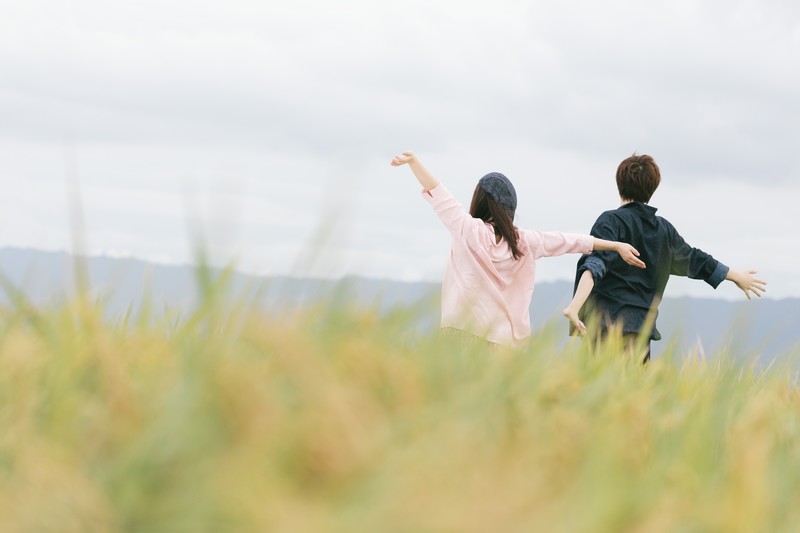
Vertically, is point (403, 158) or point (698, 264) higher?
point (403, 158)

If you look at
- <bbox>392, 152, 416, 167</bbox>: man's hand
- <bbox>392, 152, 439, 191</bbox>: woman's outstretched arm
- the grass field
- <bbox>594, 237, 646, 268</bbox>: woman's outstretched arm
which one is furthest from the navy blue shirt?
the grass field

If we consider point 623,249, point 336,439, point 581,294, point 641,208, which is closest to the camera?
point 336,439

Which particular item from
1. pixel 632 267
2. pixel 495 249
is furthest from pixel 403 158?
pixel 632 267

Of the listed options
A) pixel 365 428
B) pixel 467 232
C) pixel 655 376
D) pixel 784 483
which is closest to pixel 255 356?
pixel 365 428

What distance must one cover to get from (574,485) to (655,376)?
74.7 inches

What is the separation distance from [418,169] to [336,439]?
16.5 ft

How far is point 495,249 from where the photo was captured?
6.70 metres

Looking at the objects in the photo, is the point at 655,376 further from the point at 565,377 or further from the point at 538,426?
the point at 538,426

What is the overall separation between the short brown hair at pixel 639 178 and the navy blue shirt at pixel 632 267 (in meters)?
0.09

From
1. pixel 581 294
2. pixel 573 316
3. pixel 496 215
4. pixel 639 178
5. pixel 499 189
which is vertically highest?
pixel 639 178

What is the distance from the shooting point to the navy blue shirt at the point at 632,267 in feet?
23.6

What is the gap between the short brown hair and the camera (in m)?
7.66

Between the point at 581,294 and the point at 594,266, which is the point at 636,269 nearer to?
the point at 594,266

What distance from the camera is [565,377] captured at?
2.83 metres
